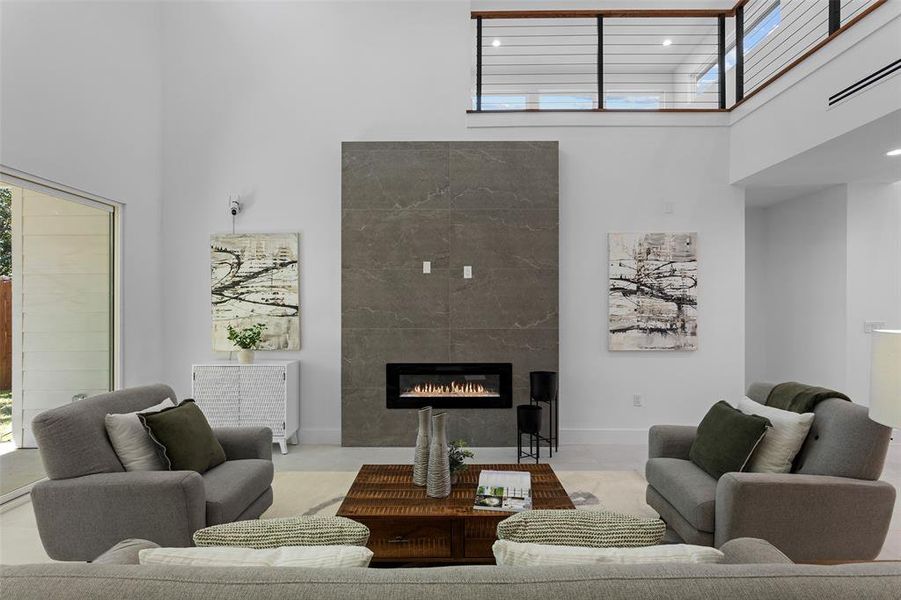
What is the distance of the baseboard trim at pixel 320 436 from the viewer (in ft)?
16.0

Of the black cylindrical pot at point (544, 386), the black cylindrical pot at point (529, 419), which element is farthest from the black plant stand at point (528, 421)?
the black cylindrical pot at point (544, 386)

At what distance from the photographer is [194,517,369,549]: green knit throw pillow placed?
3.84ft

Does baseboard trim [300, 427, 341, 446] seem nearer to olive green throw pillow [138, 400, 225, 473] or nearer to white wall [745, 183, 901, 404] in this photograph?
olive green throw pillow [138, 400, 225, 473]

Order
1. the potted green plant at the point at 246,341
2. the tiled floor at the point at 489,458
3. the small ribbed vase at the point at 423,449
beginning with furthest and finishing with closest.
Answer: the potted green plant at the point at 246,341 → the tiled floor at the point at 489,458 → the small ribbed vase at the point at 423,449

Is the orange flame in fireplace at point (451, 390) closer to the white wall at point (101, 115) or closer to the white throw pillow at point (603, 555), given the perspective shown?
the white wall at point (101, 115)

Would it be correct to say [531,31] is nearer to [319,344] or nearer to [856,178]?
[856,178]

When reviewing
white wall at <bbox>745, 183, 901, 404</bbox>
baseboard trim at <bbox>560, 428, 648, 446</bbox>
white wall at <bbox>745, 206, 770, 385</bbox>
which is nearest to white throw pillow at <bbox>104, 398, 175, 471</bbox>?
baseboard trim at <bbox>560, 428, 648, 446</bbox>

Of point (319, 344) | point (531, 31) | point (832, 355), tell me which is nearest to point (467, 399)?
point (319, 344)

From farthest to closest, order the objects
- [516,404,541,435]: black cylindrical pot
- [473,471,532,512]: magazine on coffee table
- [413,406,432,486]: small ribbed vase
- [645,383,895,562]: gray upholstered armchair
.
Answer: [516,404,541,435]: black cylindrical pot < [413,406,432,486]: small ribbed vase < [473,471,532,512]: magazine on coffee table < [645,383,895,562]: gray upholstered armchair

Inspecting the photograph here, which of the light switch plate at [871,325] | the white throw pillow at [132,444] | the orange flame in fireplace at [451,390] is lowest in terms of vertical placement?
the orange flame in fireplace at [451,390]

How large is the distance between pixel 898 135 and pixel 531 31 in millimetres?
4407

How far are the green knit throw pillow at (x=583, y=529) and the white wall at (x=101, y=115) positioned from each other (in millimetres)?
3906

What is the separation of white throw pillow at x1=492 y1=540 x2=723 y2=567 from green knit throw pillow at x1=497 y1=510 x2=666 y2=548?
0.07 metres

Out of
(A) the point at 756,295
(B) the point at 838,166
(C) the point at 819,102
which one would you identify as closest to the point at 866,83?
(C) the point at 819,102
